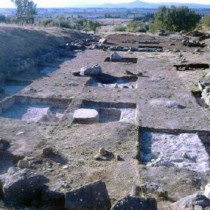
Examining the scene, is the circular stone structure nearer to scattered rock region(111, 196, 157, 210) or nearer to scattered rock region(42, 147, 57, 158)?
scattered rock region(42, 147, 57, 158)

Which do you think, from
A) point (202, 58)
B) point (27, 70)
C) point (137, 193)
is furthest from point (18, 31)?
point (137, 193)

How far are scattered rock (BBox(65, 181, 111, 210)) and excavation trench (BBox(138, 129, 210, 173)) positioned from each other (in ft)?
10.1

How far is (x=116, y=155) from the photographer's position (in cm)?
911

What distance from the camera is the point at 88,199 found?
6102 mm

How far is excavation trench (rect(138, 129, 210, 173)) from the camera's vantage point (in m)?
9.30

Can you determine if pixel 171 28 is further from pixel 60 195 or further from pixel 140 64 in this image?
pixel 60 195

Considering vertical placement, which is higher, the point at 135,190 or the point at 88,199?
the point at 88,199

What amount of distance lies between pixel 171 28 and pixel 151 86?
40.8 m

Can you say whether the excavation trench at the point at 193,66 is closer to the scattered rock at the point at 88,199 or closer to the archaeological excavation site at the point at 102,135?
the archaeological excavation site at the point at 102,135

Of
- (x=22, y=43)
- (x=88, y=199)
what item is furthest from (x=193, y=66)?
(x=88, y=199)

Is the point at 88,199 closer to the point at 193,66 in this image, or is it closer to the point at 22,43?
the point at 193,66

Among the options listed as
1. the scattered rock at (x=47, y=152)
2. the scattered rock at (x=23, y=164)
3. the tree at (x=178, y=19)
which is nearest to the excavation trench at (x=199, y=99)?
the scattered rock at (x=47, y=152)

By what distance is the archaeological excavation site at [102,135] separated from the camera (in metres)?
6.52

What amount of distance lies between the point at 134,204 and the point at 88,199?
79cm
